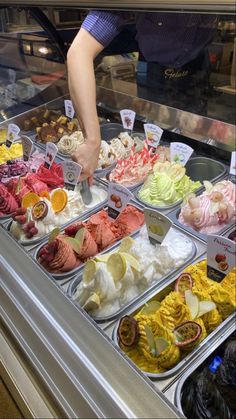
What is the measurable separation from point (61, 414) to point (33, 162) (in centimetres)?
184

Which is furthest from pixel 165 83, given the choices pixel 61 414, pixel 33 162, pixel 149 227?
pixel 61 414

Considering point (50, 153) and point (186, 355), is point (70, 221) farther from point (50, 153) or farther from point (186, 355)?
point (186, 355)

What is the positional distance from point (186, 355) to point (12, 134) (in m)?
2.25

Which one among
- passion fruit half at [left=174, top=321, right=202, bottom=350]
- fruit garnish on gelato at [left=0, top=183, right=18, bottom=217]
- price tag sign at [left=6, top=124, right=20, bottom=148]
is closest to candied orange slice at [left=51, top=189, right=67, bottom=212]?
fruit garnish on gelato at [left=0, top=183, right=18, bottom=217]

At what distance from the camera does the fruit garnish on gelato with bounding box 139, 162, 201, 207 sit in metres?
2.11

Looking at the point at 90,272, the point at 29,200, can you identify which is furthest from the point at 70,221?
the point at 90,272

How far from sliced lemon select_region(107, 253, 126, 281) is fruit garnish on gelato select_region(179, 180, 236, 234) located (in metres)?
0.55

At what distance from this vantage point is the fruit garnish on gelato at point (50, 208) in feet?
6.23

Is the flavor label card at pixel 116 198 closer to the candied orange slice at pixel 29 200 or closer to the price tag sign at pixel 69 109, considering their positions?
the candied orange slice at pixel 29 200

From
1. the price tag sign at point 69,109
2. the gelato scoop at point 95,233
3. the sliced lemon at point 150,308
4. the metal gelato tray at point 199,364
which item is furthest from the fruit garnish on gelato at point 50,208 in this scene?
the price tag sign at point 69,109

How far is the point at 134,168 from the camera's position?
2.38 m

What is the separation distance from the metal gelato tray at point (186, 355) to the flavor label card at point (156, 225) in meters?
0.18

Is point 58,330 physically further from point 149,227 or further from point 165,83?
→ point 165,83

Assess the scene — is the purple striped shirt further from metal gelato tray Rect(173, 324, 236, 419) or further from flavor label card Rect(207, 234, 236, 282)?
metal gelato tray Rect(173, 324, 236, 419)
